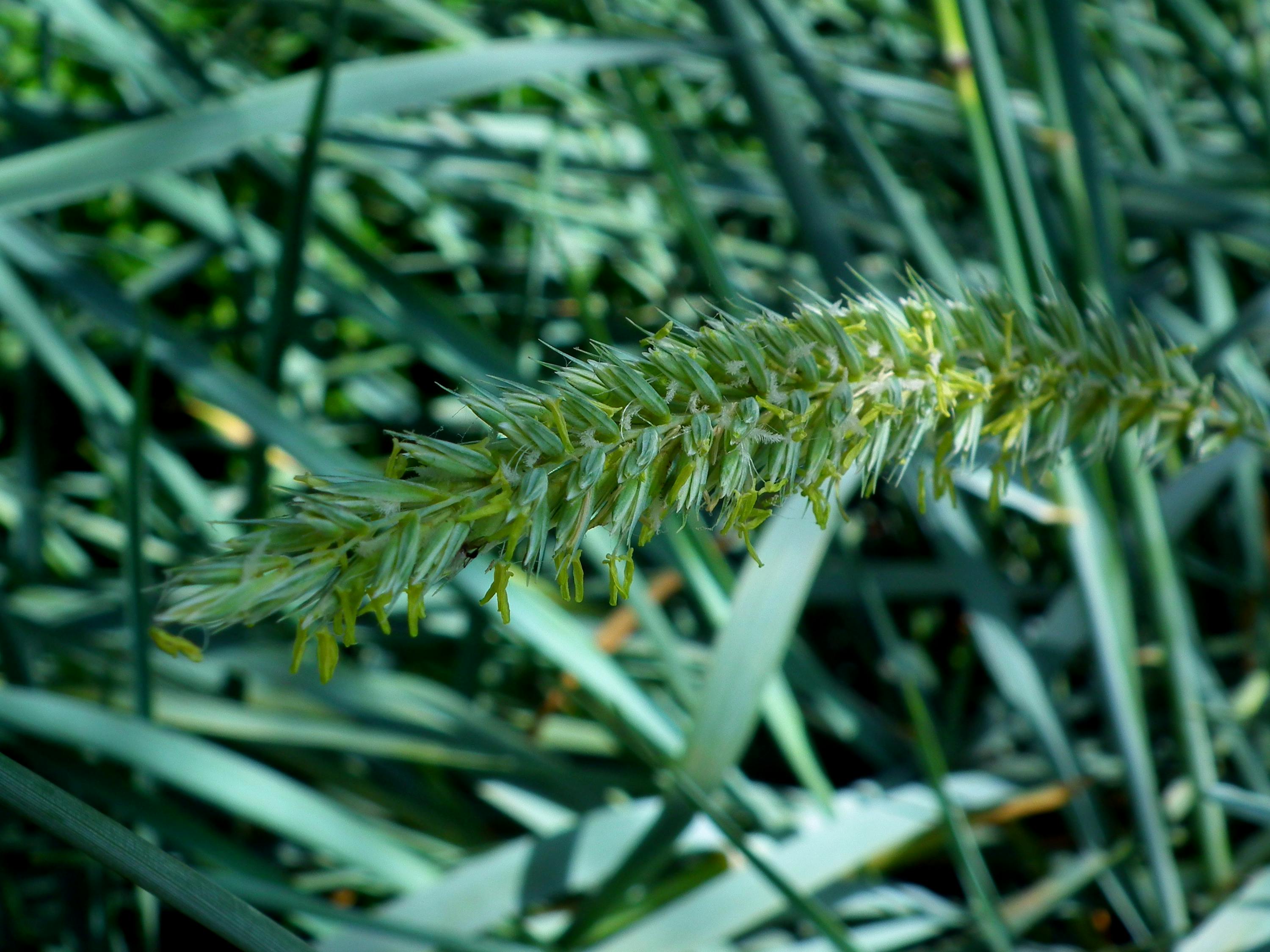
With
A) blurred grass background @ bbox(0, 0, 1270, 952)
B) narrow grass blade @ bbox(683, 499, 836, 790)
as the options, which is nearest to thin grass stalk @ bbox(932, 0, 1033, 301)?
blurred grass background @ bbox(0, 0, 1270, 952)

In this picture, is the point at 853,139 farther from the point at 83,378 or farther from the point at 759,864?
the point at 83,378

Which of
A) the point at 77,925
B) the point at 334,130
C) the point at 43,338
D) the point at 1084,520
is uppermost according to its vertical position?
the point at 334,130

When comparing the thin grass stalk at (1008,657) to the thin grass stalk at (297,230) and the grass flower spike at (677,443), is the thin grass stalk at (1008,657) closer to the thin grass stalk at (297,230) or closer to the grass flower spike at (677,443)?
the grass flower spike at (677,443)

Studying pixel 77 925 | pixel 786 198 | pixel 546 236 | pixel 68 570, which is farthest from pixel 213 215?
pixel 77 925

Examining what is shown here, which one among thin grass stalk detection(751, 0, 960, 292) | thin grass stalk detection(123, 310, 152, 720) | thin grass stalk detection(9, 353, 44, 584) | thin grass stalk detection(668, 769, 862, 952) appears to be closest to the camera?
thin grass stalk detection(668, 769, 862, 952)

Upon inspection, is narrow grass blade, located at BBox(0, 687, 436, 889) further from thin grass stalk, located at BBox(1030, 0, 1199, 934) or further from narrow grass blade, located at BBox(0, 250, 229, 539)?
thin grass stalk, located at BBox(1030, 0, 1199, 934)

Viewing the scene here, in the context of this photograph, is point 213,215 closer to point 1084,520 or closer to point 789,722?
point 789,722
